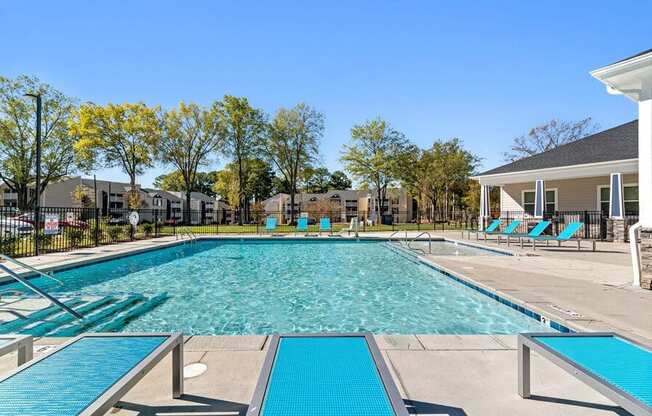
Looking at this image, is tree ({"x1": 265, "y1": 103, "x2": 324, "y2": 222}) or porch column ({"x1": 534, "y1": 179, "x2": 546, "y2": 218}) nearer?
porch column ({"x1": 534, "y1": 179, "x2": 546, "y2": 218})

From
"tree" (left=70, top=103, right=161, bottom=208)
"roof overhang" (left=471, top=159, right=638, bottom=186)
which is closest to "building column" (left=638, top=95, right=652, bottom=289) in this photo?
"roof overhang" (left=471, top=159, right=638, bottom=186)

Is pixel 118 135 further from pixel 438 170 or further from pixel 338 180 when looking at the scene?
pixel 338 180

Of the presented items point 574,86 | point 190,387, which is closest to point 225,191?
point 574,86

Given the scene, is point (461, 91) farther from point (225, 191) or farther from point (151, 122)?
point (225, 191)

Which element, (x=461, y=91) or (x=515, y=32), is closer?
(x=515, y=32)

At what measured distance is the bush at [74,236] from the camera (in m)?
12.6

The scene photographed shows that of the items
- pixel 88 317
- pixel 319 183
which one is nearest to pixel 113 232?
pixel 88 317

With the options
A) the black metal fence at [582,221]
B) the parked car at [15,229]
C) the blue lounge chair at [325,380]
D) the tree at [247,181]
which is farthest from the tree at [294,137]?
the blue lounge chair at [325,380]

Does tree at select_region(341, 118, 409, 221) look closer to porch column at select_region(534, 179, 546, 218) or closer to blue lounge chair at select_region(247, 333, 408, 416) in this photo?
porch column at select_region(534, 179, 546, 218)

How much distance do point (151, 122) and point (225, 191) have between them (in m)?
16.9

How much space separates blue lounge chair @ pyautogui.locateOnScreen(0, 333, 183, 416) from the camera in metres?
1.60

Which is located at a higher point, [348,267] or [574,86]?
[574,86]

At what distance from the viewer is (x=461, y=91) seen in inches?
733

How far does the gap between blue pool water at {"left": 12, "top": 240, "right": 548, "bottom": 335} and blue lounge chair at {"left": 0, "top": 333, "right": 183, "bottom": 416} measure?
243 cm
